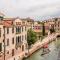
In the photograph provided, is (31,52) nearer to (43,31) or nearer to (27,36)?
(27,36)

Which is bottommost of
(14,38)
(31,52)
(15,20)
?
(31,52)

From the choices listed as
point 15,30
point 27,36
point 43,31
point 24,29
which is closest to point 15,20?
point 15,30

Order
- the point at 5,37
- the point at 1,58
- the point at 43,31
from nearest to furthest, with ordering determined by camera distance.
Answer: the point at 1,58 < the point at 5,37 < the point at 43,31

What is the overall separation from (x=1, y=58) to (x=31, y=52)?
→ 11413 mm

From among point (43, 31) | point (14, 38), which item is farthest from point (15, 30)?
point (43, 31)

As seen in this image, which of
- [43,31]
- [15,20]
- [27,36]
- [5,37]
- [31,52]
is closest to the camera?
[5,37]

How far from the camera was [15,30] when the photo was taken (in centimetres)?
3559

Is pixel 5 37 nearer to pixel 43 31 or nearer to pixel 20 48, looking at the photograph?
pixel 20 48

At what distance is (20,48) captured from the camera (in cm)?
3766

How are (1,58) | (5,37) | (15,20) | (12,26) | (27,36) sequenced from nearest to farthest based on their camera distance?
(1,58) < (5,37) < (12,26) < (15,20) < (27,36)

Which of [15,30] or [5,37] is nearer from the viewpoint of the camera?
[5,37]

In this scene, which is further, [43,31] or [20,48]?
[43,31]

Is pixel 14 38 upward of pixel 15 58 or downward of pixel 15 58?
upward

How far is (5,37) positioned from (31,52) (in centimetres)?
961
